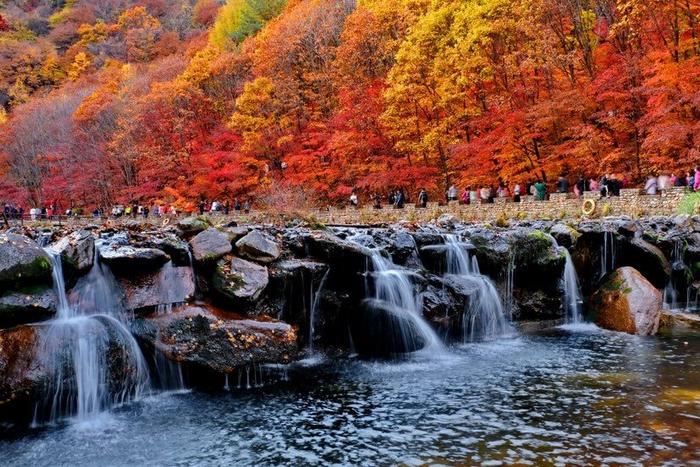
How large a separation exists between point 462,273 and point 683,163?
51.5 feet

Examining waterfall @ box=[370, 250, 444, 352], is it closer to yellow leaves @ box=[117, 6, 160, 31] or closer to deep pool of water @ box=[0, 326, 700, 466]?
deep pool of water @ box=[0, 326, 700, 466]

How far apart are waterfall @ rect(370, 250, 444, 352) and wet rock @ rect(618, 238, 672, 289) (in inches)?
289

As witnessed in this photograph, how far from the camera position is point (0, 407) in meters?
6.68

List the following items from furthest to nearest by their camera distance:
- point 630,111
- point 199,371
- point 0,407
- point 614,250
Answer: point 630,111
point 614,250
point 199,371
point 0,407

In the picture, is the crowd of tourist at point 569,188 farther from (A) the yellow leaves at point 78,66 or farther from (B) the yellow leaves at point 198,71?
(A) the yellow leaves at point 78,66

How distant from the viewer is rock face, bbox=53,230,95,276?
8.20m

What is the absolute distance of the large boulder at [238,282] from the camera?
29.8 ft

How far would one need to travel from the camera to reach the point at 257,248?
9875 mm

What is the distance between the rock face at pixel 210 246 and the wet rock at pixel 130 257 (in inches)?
23.7

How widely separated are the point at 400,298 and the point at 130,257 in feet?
16.7

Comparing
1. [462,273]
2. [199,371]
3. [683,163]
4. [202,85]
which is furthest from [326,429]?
[202,85]

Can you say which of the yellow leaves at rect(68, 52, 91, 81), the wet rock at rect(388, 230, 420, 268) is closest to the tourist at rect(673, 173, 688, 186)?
the wet rock at rect(388, 230, 420, 268)

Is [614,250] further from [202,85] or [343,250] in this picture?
[202,85]

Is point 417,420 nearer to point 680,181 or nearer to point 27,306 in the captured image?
point 27,306
